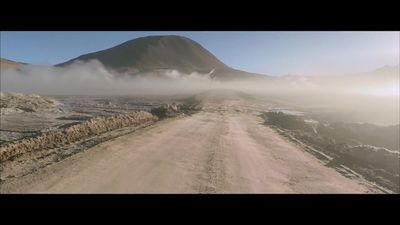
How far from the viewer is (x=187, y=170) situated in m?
12.3

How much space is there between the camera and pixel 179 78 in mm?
146000

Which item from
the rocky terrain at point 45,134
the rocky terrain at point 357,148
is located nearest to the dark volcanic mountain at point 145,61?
the rocky terrain at point 45,134

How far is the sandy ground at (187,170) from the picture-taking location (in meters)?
10.3

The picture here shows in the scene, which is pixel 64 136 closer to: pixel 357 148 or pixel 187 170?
pixel 187 170

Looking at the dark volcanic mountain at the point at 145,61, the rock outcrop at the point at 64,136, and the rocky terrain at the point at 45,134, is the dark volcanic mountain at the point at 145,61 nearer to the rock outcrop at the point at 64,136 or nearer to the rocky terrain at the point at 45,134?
the rocky terrain at the point at 45,134

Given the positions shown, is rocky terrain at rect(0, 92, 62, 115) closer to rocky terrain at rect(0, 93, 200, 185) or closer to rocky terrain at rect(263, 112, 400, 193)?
rocky terrain at rect(0, 93, 200, 185)

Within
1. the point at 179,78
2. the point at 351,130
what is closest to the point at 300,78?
the point at 179,78

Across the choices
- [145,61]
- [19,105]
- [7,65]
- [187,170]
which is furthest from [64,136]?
[145,61]

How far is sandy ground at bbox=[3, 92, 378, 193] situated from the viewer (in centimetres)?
1034

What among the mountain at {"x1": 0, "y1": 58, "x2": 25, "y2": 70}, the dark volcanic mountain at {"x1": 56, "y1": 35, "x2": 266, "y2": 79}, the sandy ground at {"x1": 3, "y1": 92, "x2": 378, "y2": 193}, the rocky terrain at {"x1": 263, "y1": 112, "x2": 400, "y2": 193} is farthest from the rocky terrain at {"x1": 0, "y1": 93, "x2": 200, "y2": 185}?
the dark volcanic mountain at {"x1": 56, "y1": 35, "x2": 266, "y2": 79}
